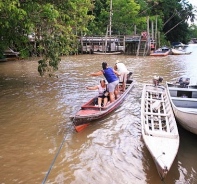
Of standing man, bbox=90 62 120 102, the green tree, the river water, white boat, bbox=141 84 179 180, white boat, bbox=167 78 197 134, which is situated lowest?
the river water

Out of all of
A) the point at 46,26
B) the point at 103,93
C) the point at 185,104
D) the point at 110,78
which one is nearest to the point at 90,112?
the point at 103,93

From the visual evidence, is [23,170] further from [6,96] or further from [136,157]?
[6,96]

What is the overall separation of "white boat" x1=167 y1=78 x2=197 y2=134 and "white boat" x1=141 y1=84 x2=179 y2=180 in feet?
0.70

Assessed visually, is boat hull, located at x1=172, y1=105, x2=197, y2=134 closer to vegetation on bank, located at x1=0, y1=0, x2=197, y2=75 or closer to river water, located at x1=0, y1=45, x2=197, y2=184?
river water, located at x1=0, y1=45, x2=197, y2=184

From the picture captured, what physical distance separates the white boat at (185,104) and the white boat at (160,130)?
0.70 feet

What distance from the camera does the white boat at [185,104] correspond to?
6230mm

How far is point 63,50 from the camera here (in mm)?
11867

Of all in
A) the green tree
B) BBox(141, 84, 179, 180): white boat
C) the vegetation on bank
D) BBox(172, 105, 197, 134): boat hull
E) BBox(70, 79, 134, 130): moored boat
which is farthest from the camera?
the green tree

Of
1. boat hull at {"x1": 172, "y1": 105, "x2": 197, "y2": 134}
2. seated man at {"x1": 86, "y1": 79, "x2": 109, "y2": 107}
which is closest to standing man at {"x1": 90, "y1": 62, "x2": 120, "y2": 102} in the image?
seated man at {"x1": 86, "y1": 79, "x2": 109, "y2": 107}

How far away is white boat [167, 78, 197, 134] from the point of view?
6.23 m

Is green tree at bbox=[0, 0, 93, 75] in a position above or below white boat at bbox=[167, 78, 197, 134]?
above

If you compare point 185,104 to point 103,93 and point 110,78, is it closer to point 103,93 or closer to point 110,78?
point 110,78

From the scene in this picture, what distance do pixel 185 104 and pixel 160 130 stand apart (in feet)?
6.57

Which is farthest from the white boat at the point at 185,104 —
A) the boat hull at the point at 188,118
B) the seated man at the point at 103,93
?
the seated man at the point at 103,93
